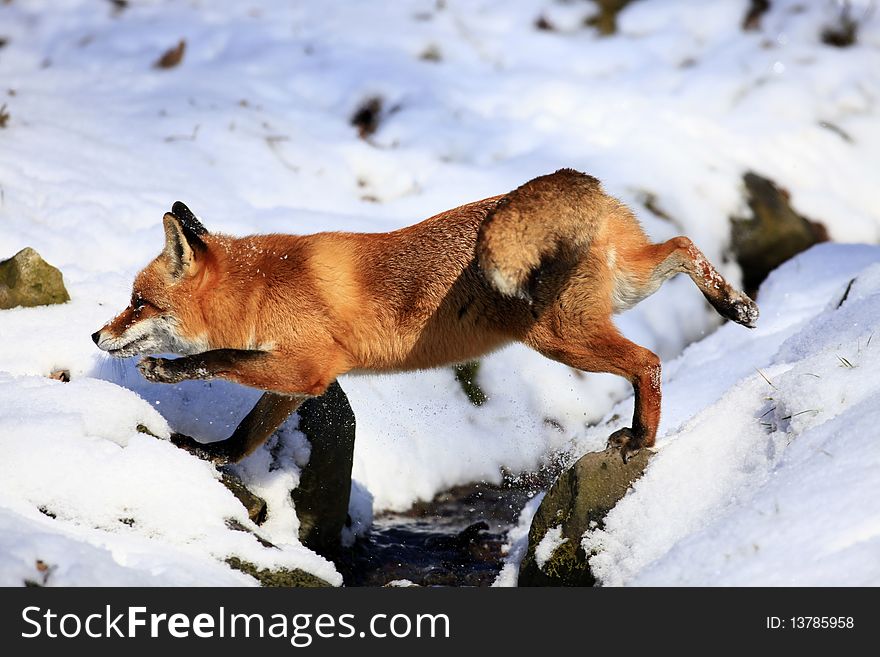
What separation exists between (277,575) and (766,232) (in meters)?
5.95

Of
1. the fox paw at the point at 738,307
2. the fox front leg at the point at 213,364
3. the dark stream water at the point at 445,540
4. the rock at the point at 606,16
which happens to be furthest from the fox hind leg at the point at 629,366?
the rock at the point at 606,16

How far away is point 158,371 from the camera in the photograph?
176 inches

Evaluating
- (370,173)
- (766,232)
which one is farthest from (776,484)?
(370,173)

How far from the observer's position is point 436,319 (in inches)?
177

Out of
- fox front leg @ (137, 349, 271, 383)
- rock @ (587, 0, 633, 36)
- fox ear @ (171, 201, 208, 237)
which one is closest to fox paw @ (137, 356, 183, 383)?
fox front leg @ (137, 349, 271, 383)

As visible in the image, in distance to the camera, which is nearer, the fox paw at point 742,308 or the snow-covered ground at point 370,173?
the snow-covered ground at point 370,173

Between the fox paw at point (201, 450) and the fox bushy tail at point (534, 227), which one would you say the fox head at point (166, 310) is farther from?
the fox bushy tail at point (534, 227)

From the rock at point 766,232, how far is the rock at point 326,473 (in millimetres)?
4201

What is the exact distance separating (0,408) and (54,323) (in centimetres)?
119

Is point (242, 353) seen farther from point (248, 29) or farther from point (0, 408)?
point (248, 29)

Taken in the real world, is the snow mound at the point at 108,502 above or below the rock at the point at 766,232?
above

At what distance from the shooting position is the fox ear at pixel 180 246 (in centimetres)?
441

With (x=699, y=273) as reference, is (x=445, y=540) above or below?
below

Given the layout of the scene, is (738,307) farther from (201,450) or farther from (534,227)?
(201,450)
